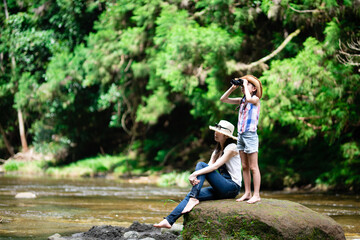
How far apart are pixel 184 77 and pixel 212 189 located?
35.0 feet

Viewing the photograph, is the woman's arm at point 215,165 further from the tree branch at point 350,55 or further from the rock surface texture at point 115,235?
the tree branch at point 350,55

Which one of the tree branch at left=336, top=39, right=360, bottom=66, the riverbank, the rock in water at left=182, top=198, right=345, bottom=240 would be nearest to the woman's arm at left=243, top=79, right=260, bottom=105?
the rock in water at left=182, top=198, right=345, bottom=240

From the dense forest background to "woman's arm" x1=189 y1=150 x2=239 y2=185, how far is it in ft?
2.36

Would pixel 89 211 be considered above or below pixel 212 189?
below

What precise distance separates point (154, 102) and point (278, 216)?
1544cm

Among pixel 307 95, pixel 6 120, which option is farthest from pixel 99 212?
pixel 6 120

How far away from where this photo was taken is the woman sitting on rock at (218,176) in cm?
638

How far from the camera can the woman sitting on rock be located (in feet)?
20.9

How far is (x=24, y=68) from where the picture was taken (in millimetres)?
30297

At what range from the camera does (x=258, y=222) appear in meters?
5.84

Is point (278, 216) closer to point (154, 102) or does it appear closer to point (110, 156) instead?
point (154, 102)

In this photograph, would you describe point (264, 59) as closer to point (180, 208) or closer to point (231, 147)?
point (231, 147)

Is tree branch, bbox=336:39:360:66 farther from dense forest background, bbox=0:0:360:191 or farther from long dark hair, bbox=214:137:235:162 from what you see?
long dark hair, bbox=214:137:235:162

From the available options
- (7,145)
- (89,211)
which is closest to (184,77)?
(89,211)
